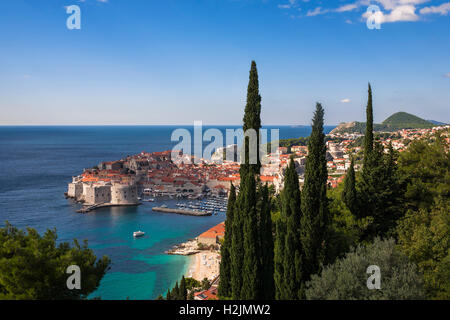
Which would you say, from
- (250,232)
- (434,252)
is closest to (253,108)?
(250,232)

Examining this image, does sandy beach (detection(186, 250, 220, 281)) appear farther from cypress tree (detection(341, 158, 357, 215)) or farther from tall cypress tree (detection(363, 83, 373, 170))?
tall cypress tree (detection(363, 83, 373, 170))

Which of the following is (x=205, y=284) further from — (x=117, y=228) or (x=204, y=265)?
(x=117, y=228)

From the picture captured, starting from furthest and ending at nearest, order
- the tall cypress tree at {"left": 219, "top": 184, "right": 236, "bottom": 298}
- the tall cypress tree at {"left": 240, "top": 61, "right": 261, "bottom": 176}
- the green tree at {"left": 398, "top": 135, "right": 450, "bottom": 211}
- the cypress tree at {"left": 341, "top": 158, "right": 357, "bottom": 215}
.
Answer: the tall cypress tree at {"left": 219, "top": 184, "right": 236, "bottom": 298}
the green tree at {"left": 398, "top": 135, "right": 450, "bottom": 211}
the cypress tree at {"left": 341, "top": 158, "right": 357, "bottom": 215}
the tall cypress tree at {"left": 240, "top": 61, "right": 261, "bottom": 176}

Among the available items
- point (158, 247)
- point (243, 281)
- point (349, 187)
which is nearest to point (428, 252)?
point (349, 187)

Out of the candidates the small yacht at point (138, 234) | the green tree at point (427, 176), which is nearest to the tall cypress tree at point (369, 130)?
the green tree at point (427, 176)

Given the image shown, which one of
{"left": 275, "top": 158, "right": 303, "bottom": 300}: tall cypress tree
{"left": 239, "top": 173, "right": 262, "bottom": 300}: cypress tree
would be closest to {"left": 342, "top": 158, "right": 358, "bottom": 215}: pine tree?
{"left": 275, "top": 158, "right": 303, "bottom": 300}: tall cypress tree

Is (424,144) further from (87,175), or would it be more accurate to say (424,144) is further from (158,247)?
(87,175)
